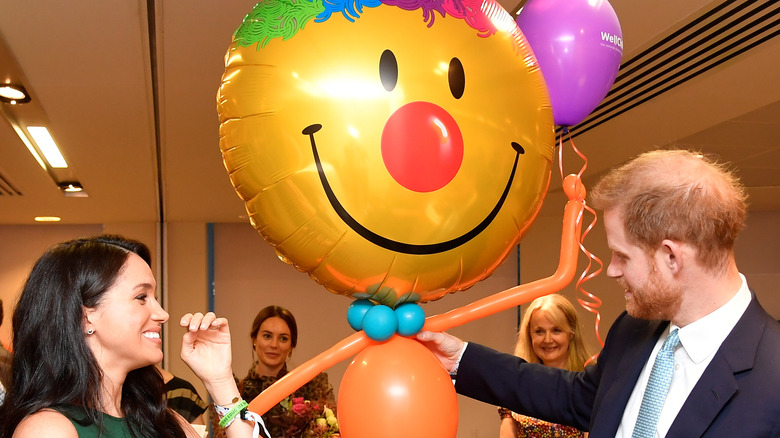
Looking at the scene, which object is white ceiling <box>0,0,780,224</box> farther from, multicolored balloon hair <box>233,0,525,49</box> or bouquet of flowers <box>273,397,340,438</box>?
bouquet of flowers <box>273,397,340,438</box>

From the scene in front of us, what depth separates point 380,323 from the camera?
1.30 metres

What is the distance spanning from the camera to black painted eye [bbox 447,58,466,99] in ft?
4.06

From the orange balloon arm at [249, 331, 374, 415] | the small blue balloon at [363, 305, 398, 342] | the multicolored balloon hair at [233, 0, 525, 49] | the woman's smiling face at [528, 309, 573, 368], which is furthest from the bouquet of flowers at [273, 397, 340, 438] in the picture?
the multicolored balloon hair at [233, 0, 525, 49]

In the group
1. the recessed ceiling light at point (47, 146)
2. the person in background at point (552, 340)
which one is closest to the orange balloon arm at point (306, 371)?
the person in background at point (552, 340)

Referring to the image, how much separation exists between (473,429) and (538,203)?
23.3ft

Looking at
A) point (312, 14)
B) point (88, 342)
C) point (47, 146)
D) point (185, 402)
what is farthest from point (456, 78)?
point (47, 146)

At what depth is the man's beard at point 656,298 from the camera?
4.42 feet

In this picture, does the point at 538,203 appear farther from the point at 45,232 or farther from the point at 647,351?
the point at 45,232

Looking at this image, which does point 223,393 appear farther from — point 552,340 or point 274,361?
point 274,361

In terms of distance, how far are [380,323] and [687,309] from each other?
62 cm

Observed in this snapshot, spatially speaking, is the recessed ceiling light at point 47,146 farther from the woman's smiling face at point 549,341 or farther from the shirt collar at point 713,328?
the shirt collar at point 713,328

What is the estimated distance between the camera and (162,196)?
6152 mm

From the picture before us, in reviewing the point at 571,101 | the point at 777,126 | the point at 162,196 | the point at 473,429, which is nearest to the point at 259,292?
the point at 162,196

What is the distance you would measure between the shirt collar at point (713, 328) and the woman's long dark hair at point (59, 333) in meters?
1.18
